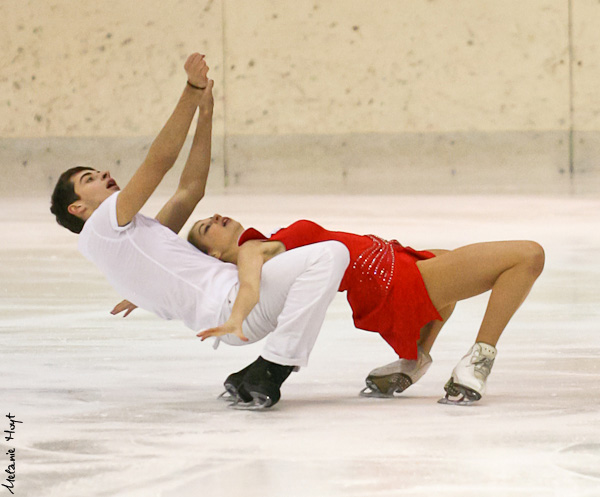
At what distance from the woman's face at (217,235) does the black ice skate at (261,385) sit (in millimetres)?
325

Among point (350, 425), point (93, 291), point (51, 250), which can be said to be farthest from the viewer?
point (51, 250)

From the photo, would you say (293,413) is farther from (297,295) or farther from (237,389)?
(297,295)

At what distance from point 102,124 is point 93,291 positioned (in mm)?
5348

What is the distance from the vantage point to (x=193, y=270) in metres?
2.59

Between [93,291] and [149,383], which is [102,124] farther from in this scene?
[149,383]

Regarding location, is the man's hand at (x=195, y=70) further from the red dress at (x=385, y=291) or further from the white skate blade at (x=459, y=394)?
the white skate blade at (x=459, y=394)

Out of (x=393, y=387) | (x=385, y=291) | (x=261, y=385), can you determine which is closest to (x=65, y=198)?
(x=261, y=385)

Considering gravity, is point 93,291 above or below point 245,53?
below

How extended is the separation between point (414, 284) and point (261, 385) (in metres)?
0.42

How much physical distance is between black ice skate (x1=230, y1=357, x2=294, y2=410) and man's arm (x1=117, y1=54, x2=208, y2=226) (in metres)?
0.44

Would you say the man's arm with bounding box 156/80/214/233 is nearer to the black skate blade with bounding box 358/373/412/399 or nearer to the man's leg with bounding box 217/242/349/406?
the man's leg with bounding box 217/242/349/406

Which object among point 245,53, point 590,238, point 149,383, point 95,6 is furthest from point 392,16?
point 149,383

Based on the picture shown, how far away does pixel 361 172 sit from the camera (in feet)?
29.9

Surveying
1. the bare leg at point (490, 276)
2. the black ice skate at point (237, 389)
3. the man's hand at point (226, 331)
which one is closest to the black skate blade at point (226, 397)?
the black ice skate at point (237, 389)
